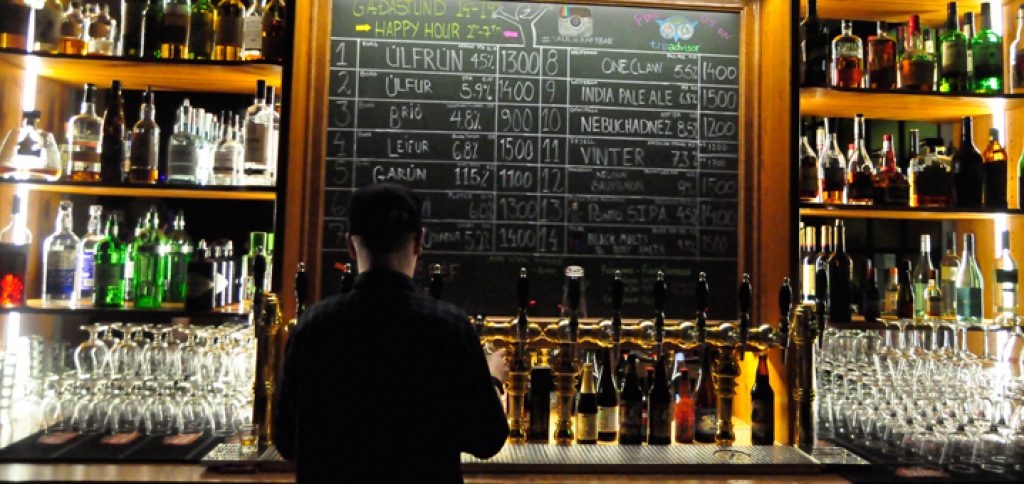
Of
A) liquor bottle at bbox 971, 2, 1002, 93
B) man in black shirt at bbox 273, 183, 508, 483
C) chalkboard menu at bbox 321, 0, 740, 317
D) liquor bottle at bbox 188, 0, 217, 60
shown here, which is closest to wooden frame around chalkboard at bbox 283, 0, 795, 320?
chalkboard menu at bbox 321, 0, 740, 317

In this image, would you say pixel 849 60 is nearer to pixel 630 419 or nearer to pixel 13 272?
pixel 630 419

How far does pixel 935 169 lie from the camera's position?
2717 millimetres

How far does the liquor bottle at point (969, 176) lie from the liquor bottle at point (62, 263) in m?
3.13

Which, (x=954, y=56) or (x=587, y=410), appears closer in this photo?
(x=587, y=410)

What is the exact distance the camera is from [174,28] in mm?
2562

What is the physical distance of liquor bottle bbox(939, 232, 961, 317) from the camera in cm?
286

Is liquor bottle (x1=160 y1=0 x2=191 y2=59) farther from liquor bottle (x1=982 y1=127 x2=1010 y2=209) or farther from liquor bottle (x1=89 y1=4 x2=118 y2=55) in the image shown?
liquor bottle (x1=982 y1=127 x2=1010 y2=209)

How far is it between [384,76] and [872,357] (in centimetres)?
200

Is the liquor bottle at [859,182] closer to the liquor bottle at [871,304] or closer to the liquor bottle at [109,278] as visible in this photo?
the liquor bottle at [871,304]

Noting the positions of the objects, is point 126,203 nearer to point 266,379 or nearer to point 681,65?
point 266,379

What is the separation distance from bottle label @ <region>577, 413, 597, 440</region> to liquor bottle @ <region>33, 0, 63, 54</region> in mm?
2149

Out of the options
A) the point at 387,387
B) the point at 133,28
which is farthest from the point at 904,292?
the point at 133,28

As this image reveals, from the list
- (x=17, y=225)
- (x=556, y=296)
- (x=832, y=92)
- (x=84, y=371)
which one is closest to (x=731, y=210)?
(x=832, y=92)

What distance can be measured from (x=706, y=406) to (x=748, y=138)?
103 cm
